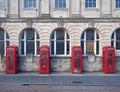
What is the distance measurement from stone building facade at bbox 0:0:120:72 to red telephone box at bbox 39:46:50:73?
97 cm

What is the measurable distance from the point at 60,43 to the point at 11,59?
13.5ft

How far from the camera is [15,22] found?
62.2ft

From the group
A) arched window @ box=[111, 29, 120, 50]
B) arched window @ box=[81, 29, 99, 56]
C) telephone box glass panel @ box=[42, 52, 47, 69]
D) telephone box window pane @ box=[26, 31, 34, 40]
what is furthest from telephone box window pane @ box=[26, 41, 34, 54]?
arched window @ box=[111, 29, 120, 50]

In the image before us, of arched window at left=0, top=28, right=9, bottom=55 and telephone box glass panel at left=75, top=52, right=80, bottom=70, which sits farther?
arched window at left=0, top=28, right=9, bottom=55

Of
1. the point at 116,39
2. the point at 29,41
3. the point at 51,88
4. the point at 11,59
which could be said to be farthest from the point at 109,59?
the point at 11,59

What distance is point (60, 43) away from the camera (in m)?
19.4

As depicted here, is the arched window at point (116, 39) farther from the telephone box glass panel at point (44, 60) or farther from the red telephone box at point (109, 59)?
the telephone box glass panel at point (44, 60)

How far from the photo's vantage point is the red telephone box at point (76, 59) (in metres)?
18.0

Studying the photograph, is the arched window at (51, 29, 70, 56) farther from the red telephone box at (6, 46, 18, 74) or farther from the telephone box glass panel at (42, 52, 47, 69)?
the red telephone box at (6, 46, 18, 74)

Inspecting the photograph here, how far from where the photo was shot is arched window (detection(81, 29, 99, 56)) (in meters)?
19.3

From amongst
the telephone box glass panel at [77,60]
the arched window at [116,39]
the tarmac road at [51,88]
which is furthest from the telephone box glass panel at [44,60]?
the arched window at [116,39]

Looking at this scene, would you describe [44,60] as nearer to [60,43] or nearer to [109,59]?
[60,43]

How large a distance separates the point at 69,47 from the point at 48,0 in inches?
161

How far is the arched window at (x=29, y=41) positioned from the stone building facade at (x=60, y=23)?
0.17 m
